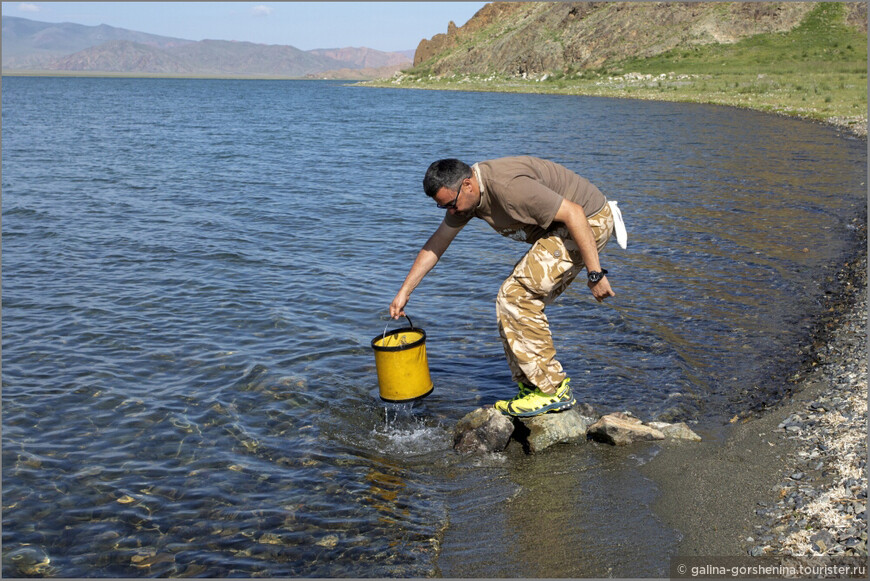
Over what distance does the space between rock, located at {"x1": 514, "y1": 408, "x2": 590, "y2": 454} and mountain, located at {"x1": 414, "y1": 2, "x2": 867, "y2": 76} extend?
79.0m

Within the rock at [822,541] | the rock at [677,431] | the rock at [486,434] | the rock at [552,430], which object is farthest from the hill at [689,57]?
the rock at [822,541]

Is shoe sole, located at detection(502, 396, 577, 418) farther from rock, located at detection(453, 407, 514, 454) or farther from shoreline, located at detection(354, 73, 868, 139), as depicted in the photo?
shoreline, located at detection(354, 73, 868, 139)

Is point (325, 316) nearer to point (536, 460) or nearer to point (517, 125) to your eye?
point (536, 460)

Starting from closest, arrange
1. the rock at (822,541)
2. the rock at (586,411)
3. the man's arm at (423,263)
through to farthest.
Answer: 1. the rock at (822,541)
2. the man's arm at (423,263)
3. the rock at (586,411)

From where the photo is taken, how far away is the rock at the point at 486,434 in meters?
6.25

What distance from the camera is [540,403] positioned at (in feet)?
20.8

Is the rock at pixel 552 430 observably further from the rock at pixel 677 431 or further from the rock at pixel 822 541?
the rock at pixel 822 541

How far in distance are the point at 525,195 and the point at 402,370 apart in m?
1.98

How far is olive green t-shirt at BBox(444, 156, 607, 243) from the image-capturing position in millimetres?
5621

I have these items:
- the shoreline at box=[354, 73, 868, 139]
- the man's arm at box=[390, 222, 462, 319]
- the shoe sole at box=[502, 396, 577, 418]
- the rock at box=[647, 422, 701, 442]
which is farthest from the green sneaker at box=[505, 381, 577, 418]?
the shoreline at box=[354, 73, 868, 139]

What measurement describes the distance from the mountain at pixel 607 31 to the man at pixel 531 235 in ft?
258

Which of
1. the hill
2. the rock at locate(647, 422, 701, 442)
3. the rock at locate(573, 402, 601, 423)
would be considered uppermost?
the hill

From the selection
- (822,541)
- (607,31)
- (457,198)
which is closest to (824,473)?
(822,541)

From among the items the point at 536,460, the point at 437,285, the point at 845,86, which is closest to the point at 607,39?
the point at 845,86
